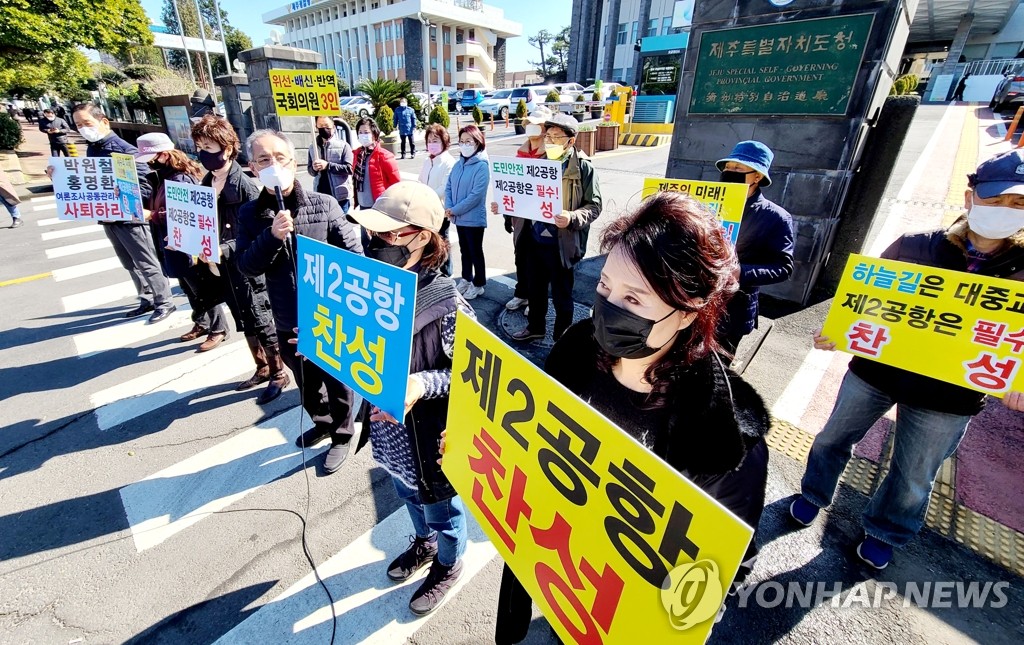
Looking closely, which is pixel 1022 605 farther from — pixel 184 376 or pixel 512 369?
pixel 184 376

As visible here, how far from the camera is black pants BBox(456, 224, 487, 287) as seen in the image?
5.58 m

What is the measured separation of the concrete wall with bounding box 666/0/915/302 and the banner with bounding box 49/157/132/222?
6511mm

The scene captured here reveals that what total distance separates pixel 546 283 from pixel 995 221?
3173 millimetres

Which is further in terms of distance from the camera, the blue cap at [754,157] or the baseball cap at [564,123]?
the baseball cap at [564,123]

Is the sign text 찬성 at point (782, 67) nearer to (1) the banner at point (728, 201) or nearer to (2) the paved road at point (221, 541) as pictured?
(1) the banner at point (728, 201)

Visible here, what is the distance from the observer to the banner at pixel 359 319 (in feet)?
5.48

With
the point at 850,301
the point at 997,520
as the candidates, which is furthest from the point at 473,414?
the point at 997,520

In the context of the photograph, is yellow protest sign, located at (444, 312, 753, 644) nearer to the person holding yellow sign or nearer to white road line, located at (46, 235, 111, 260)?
the person holding yellow sign

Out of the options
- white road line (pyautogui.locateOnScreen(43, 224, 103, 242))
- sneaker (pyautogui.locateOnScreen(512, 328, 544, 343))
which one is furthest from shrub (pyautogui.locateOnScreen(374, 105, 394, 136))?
sneaker (pyautogui.locateOnScreen(512, 328, 544, 343))

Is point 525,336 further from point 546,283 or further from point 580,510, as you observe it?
point 580,510

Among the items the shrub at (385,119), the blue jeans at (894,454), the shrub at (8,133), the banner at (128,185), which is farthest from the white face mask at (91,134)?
the shrub at (8,133)

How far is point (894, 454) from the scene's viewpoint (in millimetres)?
2309

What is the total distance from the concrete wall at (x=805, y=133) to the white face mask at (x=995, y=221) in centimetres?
340

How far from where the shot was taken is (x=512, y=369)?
132 cm
